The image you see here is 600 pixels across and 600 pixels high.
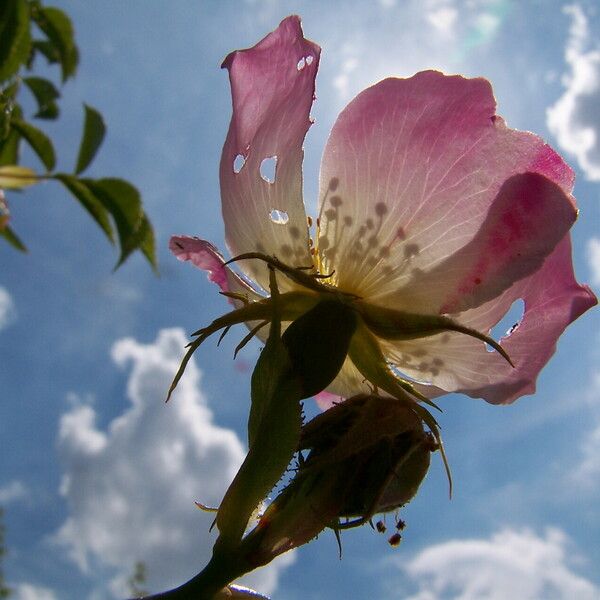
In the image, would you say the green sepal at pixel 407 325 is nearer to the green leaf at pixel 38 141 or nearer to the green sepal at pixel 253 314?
the green sepal at pixel 253 314

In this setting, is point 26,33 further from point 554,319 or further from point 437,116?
point 554,319

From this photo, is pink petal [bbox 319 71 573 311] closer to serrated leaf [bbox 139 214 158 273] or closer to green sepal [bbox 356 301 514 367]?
green sepal [bbox 356 301 514 367]

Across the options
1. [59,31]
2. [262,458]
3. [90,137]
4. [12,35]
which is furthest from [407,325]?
[59,31]

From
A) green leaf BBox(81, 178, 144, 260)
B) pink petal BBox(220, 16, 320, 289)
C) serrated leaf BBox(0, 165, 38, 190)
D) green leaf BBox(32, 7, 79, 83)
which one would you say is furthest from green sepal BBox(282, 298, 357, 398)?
green leaf BBox(32, 7, 79, 83)

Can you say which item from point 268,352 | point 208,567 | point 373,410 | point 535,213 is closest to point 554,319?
point 535,213

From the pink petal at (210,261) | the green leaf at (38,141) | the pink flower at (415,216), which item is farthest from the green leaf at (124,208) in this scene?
the pink flower at (415,216)

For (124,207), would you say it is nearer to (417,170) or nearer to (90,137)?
(90,137)
